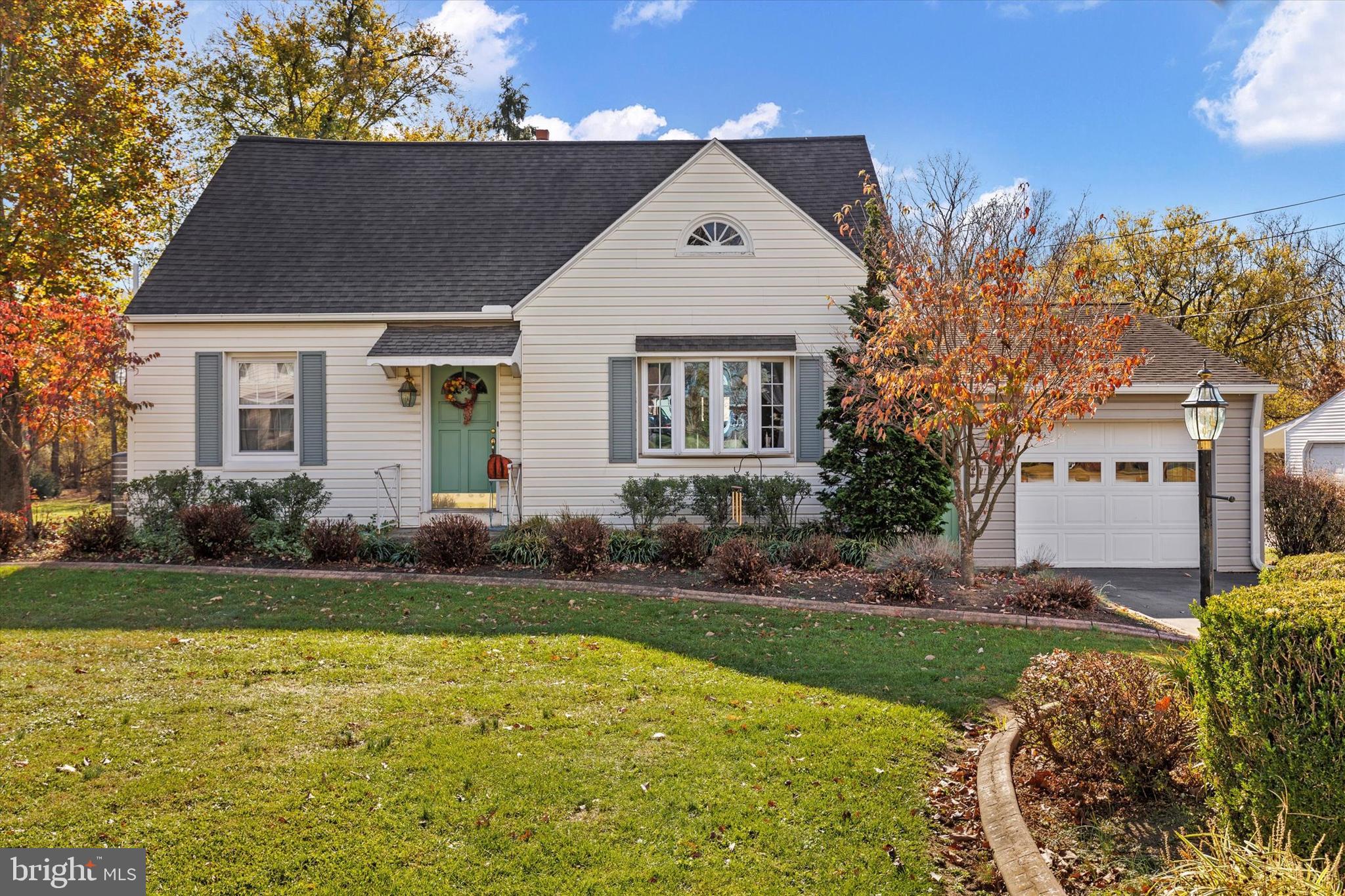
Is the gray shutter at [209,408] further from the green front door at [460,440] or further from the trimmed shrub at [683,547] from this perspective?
the trimmed shrub at [683,547]

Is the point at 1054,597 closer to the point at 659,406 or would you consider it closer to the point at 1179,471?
the point at 1179,471

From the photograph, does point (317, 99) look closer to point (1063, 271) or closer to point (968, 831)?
point (1063, 271)

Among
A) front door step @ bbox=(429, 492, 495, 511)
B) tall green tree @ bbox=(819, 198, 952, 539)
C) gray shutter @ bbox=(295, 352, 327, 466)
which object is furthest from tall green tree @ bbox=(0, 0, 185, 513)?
tall green tree @ bbox=(819, 198, 952, 539)

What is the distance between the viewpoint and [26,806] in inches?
146

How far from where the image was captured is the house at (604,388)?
12.5 meters

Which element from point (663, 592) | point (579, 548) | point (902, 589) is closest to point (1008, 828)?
point (902, 589)

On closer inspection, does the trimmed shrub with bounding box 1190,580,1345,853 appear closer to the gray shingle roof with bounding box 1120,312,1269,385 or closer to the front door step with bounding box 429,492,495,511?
the gray shingle roof with bounding box 1120,312,1269,385

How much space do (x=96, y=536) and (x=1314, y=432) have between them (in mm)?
26224

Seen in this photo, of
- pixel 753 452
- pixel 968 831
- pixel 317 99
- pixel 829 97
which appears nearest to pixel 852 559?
pixel 753 452

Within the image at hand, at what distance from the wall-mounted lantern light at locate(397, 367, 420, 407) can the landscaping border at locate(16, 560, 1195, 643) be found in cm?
369

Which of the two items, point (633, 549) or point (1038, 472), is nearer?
point (633, 549)

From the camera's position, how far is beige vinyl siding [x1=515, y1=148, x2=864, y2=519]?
500 inches

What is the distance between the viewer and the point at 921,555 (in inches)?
393

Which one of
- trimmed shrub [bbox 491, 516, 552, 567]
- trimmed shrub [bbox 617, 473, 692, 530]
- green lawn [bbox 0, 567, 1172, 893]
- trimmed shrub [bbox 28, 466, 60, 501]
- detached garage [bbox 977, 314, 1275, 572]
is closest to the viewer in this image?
green lawn [bbox 0, 567, 1172, 893]
